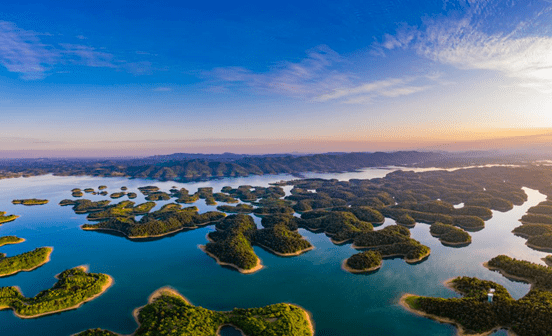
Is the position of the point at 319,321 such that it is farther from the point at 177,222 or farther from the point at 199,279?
the point at 177,222

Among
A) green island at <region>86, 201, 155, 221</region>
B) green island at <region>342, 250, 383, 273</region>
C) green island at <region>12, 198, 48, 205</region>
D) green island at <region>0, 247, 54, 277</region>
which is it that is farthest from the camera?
green island at <region>12, 198, 48, 205</region>

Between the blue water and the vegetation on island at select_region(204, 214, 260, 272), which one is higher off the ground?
the vegetation on island at select_region(204, 214, 260, 272)

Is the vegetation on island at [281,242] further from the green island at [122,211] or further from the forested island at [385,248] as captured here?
the green island at [122,211]

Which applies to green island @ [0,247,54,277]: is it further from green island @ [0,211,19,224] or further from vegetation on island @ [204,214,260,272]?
green island @ [0,211,19,224]

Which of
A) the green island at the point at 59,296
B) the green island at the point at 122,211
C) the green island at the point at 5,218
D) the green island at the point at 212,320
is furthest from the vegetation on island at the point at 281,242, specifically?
the green island at the point at 5,218

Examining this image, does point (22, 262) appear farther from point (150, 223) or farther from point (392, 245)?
point (392, 245)

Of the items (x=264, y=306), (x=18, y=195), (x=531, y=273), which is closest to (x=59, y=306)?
(x=264, y=306)

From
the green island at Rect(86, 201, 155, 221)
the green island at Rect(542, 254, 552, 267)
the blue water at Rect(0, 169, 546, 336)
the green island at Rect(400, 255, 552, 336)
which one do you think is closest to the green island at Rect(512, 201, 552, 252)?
the blue water at Rect(0, 169, 546, 336)
